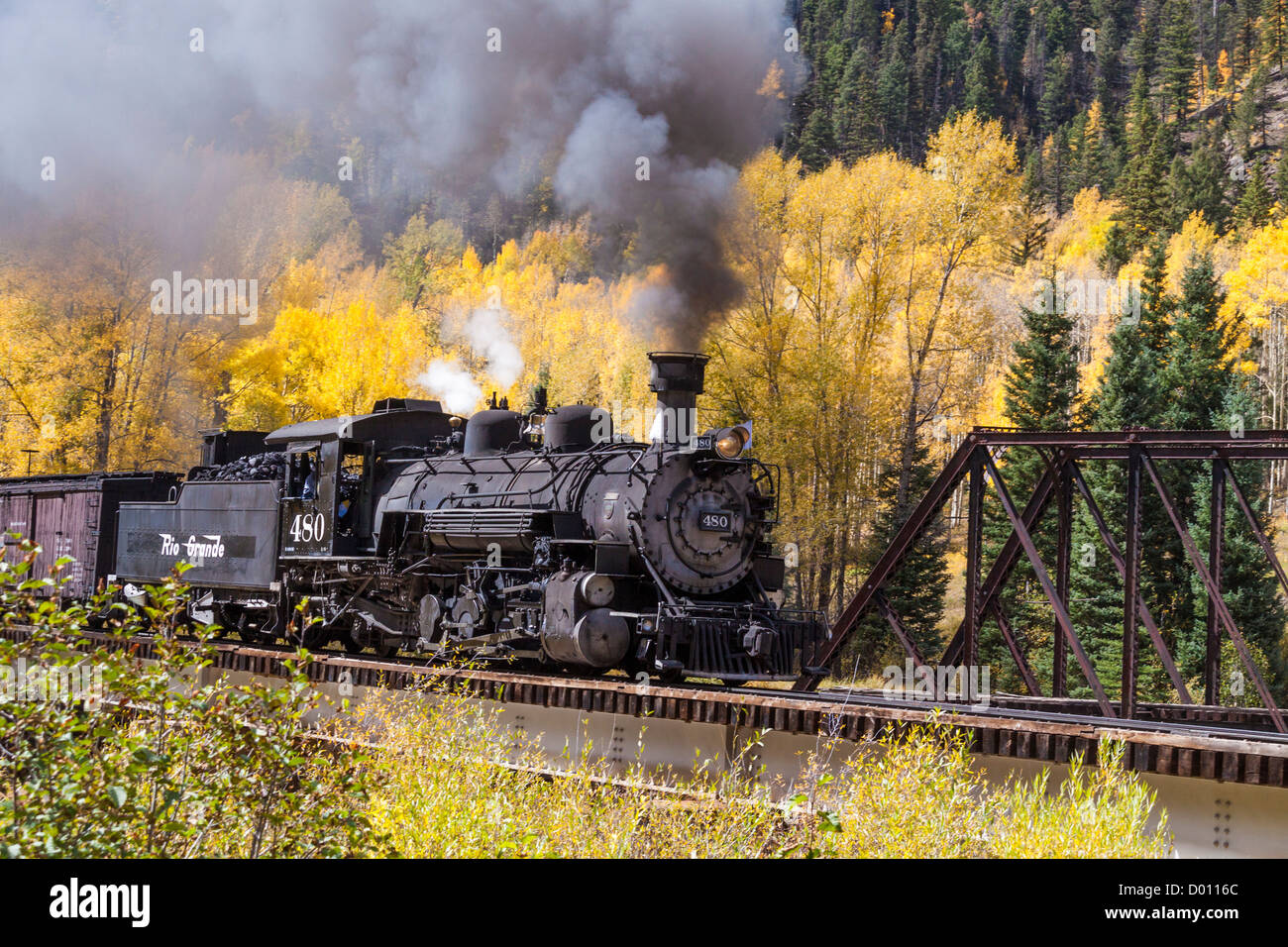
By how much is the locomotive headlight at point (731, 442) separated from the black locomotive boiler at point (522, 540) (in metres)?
0.02

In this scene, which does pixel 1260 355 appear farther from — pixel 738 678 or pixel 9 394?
pixel 9 394

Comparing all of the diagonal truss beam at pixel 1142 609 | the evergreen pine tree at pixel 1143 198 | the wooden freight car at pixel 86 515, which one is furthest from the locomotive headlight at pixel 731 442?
the evergreen pine tree at pixel 1143 198

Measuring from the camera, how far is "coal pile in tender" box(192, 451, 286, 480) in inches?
731

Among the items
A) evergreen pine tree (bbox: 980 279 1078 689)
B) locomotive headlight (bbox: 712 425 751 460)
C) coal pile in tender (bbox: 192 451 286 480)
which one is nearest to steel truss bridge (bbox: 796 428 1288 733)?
locomotive headlight (bbox: 712 425 751 460)

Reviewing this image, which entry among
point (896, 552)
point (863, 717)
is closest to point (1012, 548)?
point (896, 552)

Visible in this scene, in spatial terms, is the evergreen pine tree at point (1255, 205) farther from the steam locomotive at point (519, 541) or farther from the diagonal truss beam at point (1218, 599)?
the steam locomotive at point (519, 541)

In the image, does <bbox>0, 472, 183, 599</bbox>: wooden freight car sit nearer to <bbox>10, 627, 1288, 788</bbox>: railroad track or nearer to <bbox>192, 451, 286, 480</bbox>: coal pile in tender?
<bbox>192, 451, 286, 480</bbox>: coal pile in tender

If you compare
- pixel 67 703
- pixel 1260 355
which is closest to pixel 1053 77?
pixel 1260 355

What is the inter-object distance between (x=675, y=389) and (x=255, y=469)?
7.96m

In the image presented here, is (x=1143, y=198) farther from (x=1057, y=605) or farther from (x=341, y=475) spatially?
(x=1057, y=605)

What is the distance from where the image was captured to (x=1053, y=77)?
106 meters

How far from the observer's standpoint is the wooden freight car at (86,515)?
21.9m

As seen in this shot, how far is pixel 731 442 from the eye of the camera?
566 inches
